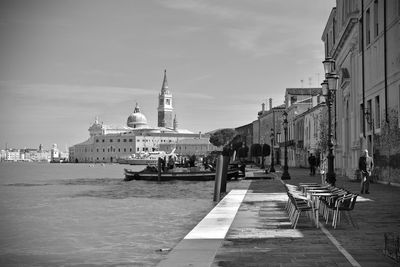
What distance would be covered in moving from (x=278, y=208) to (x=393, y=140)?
463 inches

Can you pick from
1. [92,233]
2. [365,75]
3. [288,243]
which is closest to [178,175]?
[365,75]

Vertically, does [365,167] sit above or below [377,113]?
below

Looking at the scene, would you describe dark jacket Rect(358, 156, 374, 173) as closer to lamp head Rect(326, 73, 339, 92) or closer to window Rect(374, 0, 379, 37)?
lamp head Rect(326, 73, 339, 92)

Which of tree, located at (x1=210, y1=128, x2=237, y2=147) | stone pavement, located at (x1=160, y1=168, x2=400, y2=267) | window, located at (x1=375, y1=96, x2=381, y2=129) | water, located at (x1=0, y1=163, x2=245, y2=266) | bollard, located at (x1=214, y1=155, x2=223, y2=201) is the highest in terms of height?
tree, located at (x1=210, y1=128, x2=237, y2=147)

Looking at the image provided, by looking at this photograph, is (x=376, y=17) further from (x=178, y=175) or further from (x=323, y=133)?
(x=178, y=175)

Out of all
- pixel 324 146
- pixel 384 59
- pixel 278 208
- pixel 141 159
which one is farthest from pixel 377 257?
pixel 141 159

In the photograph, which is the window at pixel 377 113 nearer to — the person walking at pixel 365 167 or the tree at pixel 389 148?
the tree at pixel 389 148

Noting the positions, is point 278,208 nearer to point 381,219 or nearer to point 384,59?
point 381,219

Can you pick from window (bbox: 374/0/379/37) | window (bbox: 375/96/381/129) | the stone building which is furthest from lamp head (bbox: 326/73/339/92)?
window (bbox: 374/0/379/37)

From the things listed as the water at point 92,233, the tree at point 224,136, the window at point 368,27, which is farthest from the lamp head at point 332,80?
the tree at point 224,136

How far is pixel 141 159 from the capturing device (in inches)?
7864

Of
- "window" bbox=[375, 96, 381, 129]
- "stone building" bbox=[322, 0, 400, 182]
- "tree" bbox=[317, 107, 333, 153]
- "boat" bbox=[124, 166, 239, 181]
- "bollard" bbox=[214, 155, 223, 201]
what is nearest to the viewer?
"bollard" bbox=[214, 155, 223, 201]

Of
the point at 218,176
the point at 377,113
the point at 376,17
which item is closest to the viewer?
the point at 218,176

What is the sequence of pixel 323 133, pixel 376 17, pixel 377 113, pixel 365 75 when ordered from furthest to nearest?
pixel 323 133
pixel 365 75
pixel 377 113
pixel 376 17
